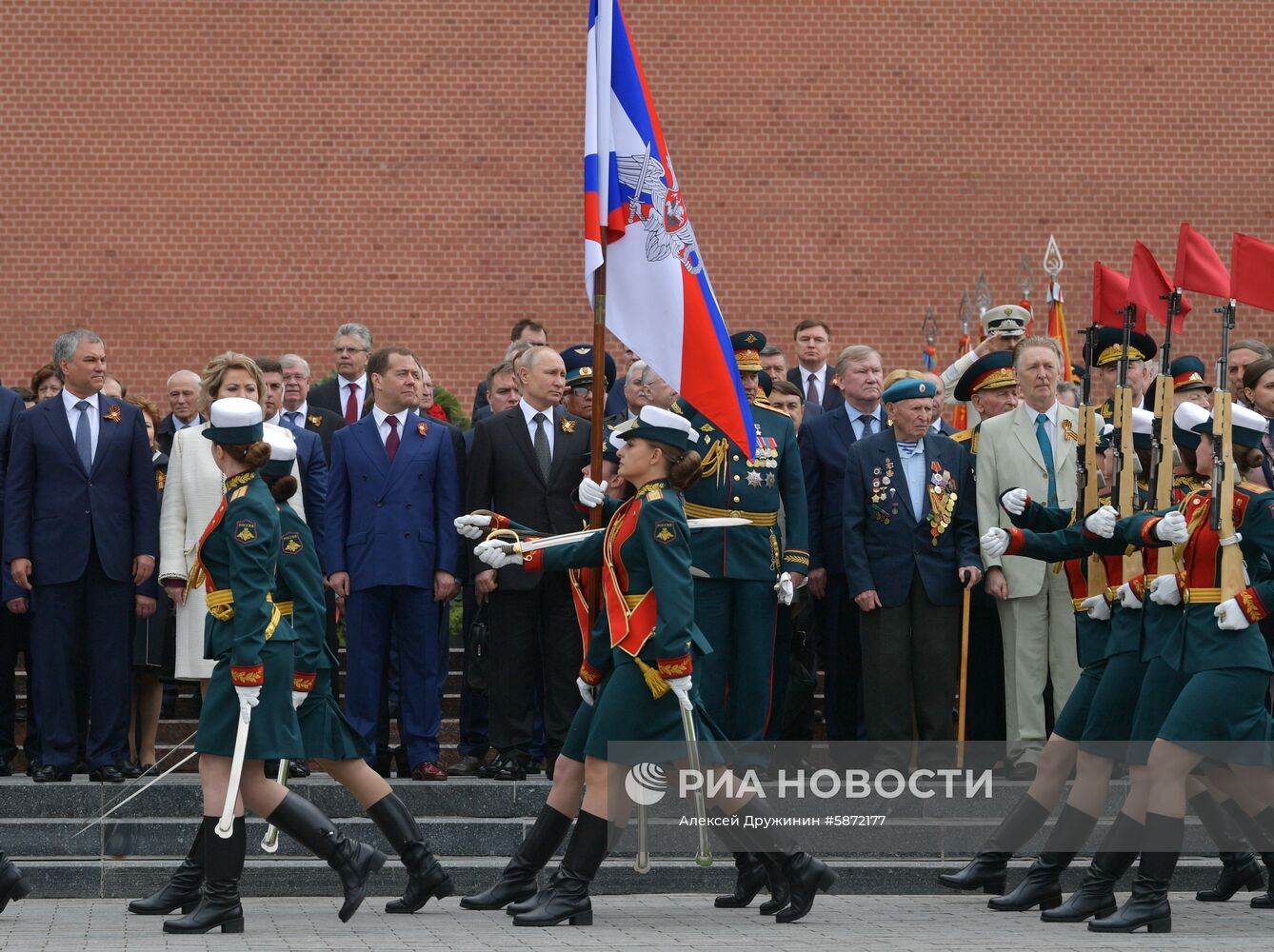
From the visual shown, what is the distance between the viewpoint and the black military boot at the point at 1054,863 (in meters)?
7.54

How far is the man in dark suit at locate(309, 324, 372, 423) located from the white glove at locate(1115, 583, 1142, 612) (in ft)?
18.2

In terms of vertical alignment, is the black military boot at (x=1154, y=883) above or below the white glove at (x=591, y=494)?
below

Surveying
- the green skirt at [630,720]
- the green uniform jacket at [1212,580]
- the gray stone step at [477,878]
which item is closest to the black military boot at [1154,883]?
the green uniform jacket at [1212,580]

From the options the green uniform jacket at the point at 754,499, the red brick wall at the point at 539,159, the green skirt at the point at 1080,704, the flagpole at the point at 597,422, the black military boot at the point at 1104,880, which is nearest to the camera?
the black military boot at the point at 1104,880

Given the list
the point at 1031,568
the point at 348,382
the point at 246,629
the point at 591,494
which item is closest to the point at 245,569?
the point at 246,629

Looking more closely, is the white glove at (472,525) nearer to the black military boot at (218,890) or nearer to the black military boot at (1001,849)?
the black military boot at (218,890)

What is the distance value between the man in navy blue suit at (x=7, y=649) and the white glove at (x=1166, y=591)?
5393 millimetres

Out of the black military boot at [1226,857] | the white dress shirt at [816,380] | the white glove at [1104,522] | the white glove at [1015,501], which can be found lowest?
the black military boot at [1226,857]

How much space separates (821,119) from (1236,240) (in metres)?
10.4

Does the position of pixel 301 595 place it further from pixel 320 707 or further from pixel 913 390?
pixel 913 390

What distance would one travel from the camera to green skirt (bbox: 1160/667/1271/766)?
7.05 metres

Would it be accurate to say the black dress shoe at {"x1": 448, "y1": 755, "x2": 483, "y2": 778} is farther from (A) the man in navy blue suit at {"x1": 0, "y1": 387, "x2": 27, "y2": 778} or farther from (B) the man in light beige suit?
(B) the man in light beige suit

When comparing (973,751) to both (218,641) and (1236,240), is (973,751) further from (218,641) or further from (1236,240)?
(218,641)

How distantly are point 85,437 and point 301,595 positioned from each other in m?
2.55
